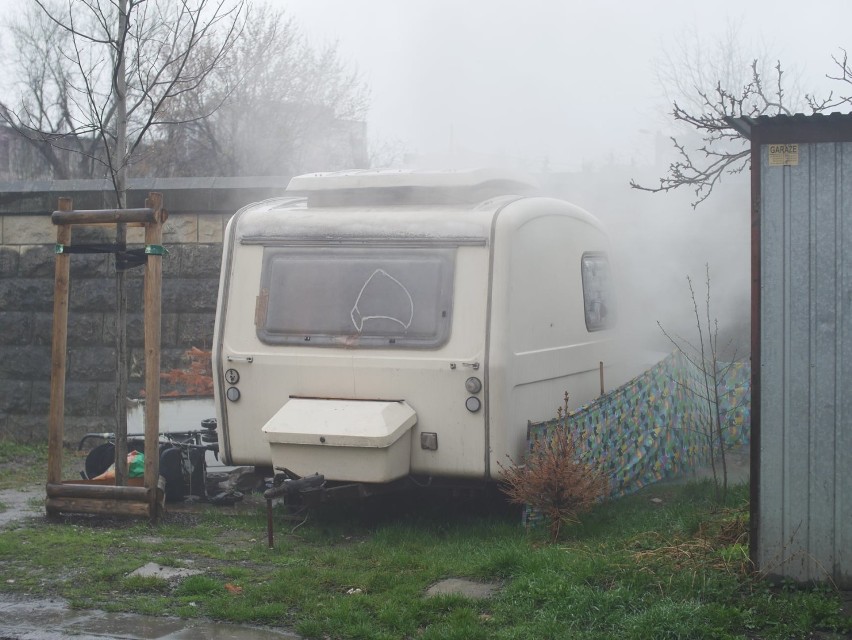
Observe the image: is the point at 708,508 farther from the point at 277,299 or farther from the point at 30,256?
the point at 30,256

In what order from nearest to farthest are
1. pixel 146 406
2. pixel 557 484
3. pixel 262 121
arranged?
1. pixel 557 484
2. pixel 146 406
3. pixel 262 121

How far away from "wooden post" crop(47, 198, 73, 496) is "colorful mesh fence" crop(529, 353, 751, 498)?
147 inches

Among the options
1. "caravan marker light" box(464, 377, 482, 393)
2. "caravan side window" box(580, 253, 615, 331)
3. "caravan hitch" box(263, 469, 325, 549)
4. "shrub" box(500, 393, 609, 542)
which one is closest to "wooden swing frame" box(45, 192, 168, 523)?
"caravan hitch" box(263, 469, 325, 549)

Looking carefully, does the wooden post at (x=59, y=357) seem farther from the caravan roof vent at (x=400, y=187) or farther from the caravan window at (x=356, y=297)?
the caravan roof vent at (x=400, y=187)

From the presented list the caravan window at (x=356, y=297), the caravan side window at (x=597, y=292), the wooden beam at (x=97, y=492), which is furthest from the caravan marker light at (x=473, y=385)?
the wooden beam at (x=97, y=492)

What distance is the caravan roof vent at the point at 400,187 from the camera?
26.5 feet

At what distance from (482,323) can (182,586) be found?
274 cm

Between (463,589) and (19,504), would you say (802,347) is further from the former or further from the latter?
(19,504)

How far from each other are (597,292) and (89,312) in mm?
5991

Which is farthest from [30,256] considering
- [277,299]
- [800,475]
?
[800,475]

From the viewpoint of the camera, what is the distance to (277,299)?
317 inches

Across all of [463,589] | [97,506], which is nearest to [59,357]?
[97,506]

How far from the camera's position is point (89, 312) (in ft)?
39.1

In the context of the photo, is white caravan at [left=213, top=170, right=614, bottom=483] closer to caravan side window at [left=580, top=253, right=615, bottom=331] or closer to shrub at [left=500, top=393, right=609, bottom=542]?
shrub at [left=500, top=393, right=609, bottom=542]
